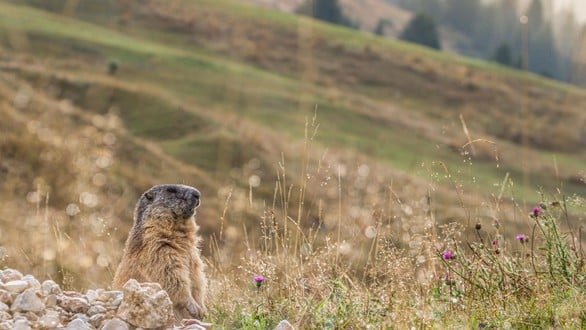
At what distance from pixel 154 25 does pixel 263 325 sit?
5345 cm

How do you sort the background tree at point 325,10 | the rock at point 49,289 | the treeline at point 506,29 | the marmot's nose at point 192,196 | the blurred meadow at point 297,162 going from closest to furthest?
the rock at point 49,289
the blurred meadow at point 297,162
the marmot's nose at point 192,196
the background tree at point 325,10
the treeline at point 506,29

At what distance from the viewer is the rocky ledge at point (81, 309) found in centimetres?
464

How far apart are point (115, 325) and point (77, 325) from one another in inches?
9.2

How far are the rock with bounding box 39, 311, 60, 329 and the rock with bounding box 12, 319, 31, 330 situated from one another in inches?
3.7

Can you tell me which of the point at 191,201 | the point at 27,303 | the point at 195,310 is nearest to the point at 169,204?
the point at 191,201

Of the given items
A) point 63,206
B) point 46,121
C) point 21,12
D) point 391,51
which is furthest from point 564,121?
point 63,206

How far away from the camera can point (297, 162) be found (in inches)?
1088

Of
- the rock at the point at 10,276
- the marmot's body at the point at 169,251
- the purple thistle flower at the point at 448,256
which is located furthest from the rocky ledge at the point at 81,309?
the purple thistle flower at the point at 448,256

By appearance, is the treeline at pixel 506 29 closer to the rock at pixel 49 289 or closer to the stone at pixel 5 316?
the rock at pixel 49 289

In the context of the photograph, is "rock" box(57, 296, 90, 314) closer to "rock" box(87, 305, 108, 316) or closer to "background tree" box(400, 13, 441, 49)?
"rock" box(87, 305, 108, 316)

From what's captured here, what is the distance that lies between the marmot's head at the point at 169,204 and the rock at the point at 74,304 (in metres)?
1.06

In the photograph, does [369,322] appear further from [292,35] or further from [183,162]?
[292,35]

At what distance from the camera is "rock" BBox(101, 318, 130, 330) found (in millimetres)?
4664

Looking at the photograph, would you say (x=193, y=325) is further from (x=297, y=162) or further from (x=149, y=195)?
(x=297, y=162)
